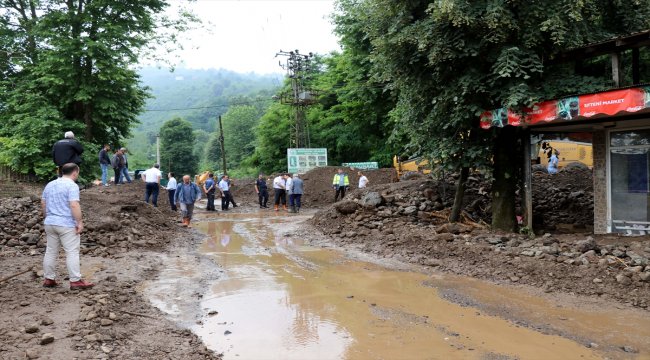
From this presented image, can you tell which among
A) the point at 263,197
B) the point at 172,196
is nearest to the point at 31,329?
the point at 172,196

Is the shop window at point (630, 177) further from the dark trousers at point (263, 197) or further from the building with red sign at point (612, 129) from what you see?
the dark trousers at point (263, 197)

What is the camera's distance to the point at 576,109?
9.13 metres

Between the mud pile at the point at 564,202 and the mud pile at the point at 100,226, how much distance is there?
11332mm

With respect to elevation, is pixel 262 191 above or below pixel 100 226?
above

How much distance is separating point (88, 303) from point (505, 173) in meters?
9.30

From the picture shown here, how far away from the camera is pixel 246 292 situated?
25.8ft

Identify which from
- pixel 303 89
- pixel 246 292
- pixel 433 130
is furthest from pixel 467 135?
pixel 303 89

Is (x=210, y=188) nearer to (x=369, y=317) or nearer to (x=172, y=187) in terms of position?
(x=172, y=187)

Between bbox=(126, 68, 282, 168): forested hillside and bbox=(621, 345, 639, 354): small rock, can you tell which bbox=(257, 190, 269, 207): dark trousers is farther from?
bbox=(126, 68, 282, 168): forested hillside

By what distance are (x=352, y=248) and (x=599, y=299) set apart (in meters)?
6.14

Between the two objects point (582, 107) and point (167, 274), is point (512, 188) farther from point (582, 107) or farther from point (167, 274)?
point (167, 274)

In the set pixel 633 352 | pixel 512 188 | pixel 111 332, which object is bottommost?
pixel 633 352

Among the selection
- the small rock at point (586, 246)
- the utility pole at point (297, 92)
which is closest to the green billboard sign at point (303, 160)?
the utility pole at point (297, 92)

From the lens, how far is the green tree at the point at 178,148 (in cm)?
7731
